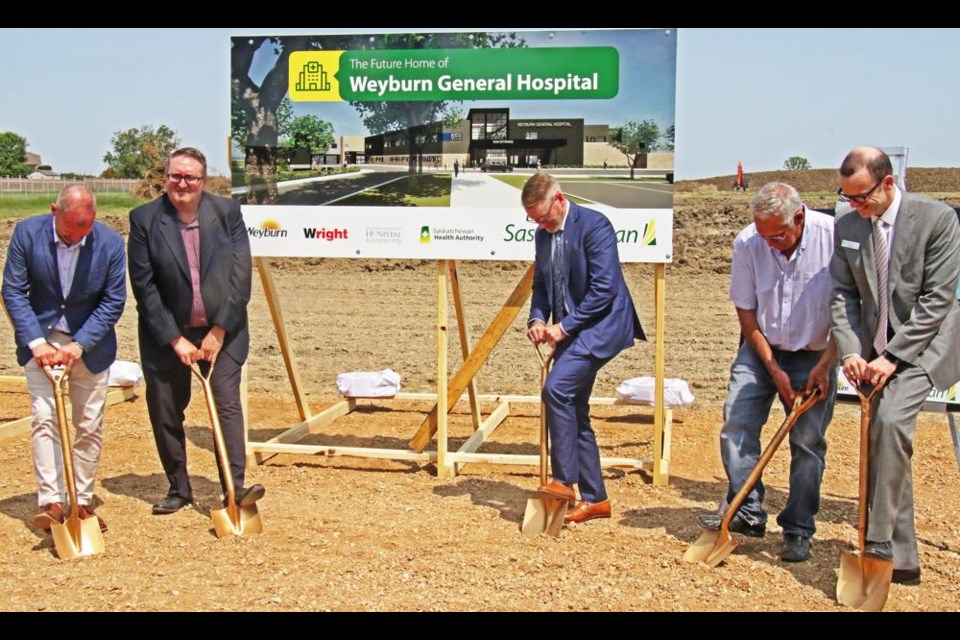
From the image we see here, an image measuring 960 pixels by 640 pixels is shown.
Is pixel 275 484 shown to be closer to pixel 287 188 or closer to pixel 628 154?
pixel 287 188

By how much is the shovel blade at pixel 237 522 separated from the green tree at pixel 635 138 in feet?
10.7

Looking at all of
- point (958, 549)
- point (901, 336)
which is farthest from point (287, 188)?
point (958, 549)

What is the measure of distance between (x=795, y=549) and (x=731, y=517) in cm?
40

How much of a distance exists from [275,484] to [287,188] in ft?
6.88

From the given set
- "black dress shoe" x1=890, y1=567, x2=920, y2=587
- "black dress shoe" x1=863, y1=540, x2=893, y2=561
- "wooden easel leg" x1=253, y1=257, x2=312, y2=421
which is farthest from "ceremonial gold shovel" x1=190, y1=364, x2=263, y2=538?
"black dress shoe" x1=890, y1=567, x2=920, y2=587

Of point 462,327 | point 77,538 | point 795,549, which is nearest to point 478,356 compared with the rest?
point 462,327

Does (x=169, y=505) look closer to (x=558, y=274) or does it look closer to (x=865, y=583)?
(x=558, y=274)

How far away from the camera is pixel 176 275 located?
6.26 m

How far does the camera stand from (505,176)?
7262 millimetres

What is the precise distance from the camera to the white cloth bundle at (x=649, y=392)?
352 inches

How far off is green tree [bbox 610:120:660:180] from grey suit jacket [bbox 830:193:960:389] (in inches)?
76.1

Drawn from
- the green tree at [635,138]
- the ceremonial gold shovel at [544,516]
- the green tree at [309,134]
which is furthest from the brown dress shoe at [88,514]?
the green tree at [635,138]

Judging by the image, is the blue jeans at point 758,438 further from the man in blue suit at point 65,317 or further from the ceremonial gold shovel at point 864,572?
the man in blue suit at point 65,317

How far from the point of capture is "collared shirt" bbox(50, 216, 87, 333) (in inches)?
236
